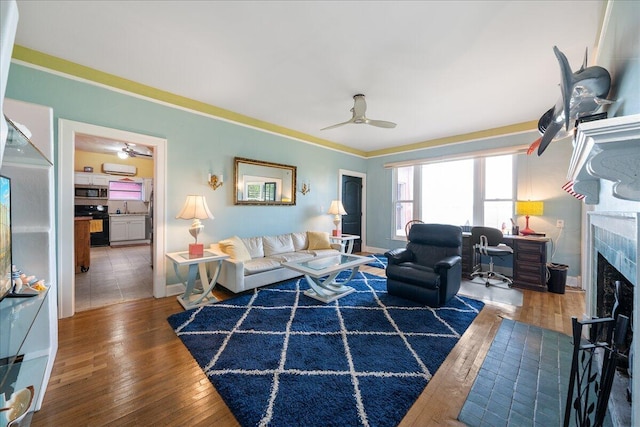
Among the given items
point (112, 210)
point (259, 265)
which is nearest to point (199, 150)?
point (259, 265)

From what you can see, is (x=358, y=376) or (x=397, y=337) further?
(x=397, y=337)

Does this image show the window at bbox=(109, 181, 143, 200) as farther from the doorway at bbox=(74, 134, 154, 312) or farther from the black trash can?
the black trash can

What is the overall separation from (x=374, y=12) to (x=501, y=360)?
2849mm

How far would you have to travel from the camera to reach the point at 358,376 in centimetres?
177

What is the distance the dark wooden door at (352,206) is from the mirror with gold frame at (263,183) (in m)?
1.70

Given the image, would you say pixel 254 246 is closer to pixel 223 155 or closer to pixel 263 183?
pixel 263 183

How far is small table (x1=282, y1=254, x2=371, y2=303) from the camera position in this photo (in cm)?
290

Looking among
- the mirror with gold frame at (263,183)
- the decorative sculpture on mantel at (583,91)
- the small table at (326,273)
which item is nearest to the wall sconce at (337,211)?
the mirror with gold frame at (263,183)

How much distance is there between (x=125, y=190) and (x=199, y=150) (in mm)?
5741

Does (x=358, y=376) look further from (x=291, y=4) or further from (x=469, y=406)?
(x=291, y=4)

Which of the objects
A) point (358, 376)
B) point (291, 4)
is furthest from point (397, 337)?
point (291, 4)

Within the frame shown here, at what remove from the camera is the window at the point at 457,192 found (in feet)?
14.7

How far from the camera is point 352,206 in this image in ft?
20.6

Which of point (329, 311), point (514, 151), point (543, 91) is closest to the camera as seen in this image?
point (329, 311)
